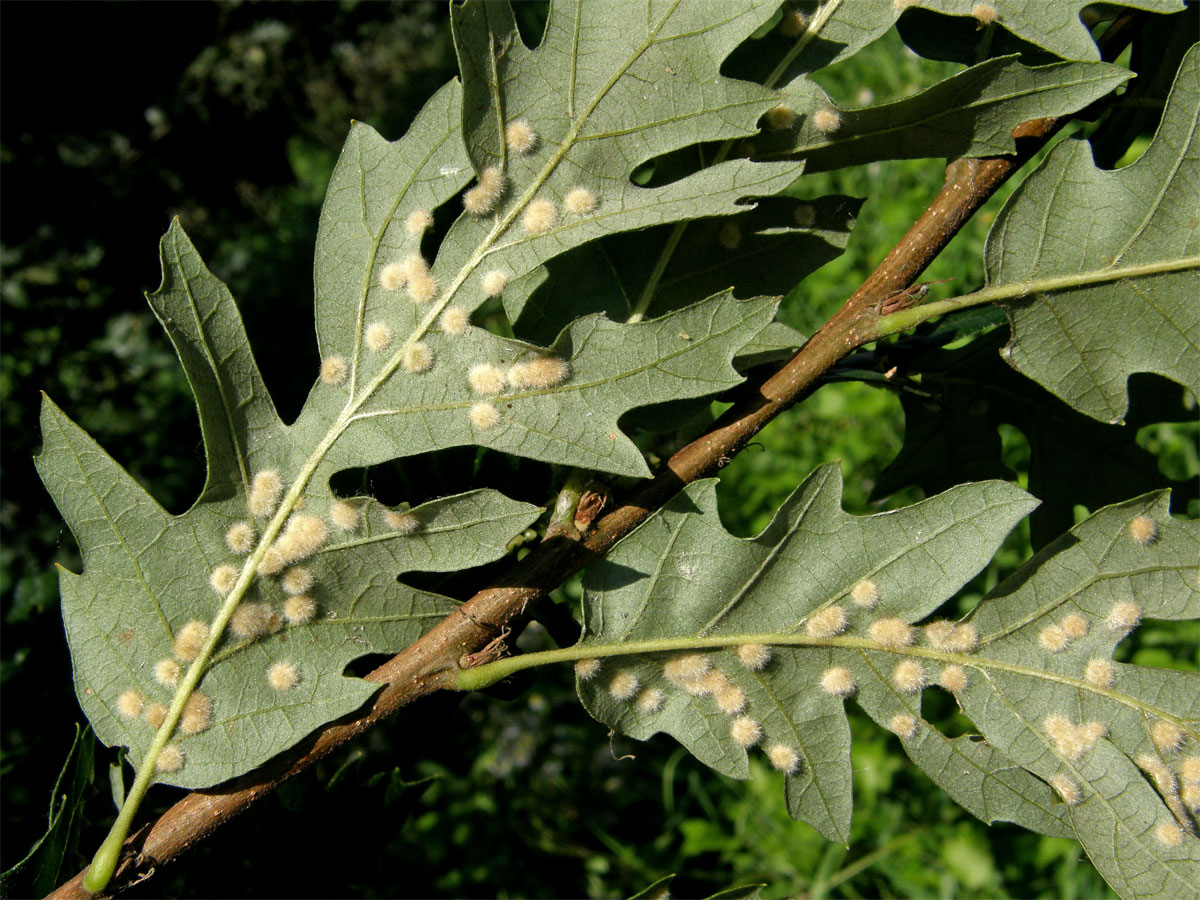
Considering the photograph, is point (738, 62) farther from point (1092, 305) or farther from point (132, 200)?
point (132, 200)

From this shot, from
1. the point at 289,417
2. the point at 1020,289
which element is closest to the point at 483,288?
the point at 1020,289

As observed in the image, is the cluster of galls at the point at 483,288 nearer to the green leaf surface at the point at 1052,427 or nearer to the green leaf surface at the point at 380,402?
the green leaf surface at the point at 380,402

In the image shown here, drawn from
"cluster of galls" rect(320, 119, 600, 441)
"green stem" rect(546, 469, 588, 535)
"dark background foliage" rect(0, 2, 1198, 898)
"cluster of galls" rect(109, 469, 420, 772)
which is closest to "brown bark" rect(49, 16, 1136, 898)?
"green stem" rect(546, 469, 588, 535)

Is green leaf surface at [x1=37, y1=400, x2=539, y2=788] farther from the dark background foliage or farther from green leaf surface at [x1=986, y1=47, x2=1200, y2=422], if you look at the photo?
green leaf surface at [x1=986, y1=47, x2=1200, y2=422]

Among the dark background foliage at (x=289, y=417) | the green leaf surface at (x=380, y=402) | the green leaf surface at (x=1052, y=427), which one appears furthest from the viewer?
the dark background foliage at (x=289, y=417)

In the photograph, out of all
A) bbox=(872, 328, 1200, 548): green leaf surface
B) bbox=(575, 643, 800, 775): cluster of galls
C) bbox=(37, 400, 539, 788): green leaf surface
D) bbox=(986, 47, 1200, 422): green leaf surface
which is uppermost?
bbox=(37, 400, 539, 788): green leaf surface

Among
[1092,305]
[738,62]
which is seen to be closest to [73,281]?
[738,62]

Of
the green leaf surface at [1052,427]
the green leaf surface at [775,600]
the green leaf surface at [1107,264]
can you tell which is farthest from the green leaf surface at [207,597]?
the green leaf surface at [1052,427]
